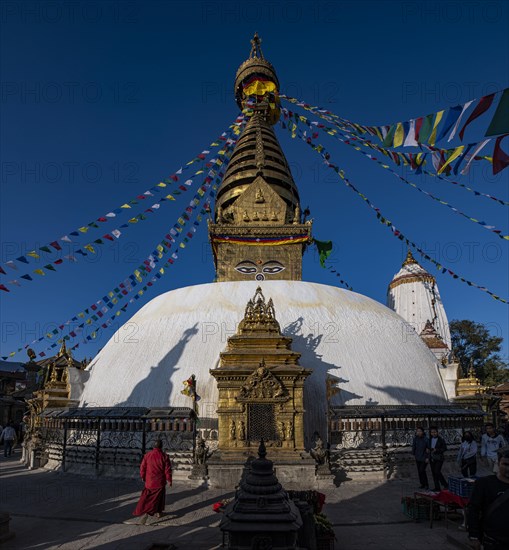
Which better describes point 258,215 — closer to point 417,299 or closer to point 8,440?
point 8,440

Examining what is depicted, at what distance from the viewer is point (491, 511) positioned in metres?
3.44

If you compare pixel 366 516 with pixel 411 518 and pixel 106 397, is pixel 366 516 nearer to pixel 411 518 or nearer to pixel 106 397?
pixel 411 518

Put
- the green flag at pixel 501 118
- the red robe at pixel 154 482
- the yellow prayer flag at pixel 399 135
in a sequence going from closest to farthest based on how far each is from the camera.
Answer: the green flag at pixel 501 118 < the red robe at pixel 154 482 < the yellow prayer flag at pixel 399 135

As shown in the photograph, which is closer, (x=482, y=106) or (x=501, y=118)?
(x=501, y=118)

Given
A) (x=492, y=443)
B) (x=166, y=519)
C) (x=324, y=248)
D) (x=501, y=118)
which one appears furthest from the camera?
(x=324, y=248)

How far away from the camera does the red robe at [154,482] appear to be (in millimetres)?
6678

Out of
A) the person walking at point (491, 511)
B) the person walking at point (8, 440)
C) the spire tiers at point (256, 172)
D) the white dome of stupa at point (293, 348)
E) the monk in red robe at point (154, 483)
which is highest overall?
the spire tiers at point (256, 172)

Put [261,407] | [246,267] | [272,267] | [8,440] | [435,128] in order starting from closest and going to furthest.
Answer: [435,128], [261,407], [8,440], [246,267], [272,267]

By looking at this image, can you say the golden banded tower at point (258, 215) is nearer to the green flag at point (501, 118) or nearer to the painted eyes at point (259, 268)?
the painted eyes at point (259, 268)

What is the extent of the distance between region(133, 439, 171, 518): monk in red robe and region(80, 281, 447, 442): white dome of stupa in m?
5.79

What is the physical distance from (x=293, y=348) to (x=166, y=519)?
7.93 m

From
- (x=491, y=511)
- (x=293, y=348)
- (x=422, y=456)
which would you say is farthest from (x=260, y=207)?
(x=491, y=511)

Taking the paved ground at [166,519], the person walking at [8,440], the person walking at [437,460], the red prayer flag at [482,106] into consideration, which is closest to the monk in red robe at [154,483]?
the paved ground at [166,519]

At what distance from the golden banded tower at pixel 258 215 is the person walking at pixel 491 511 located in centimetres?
1706
